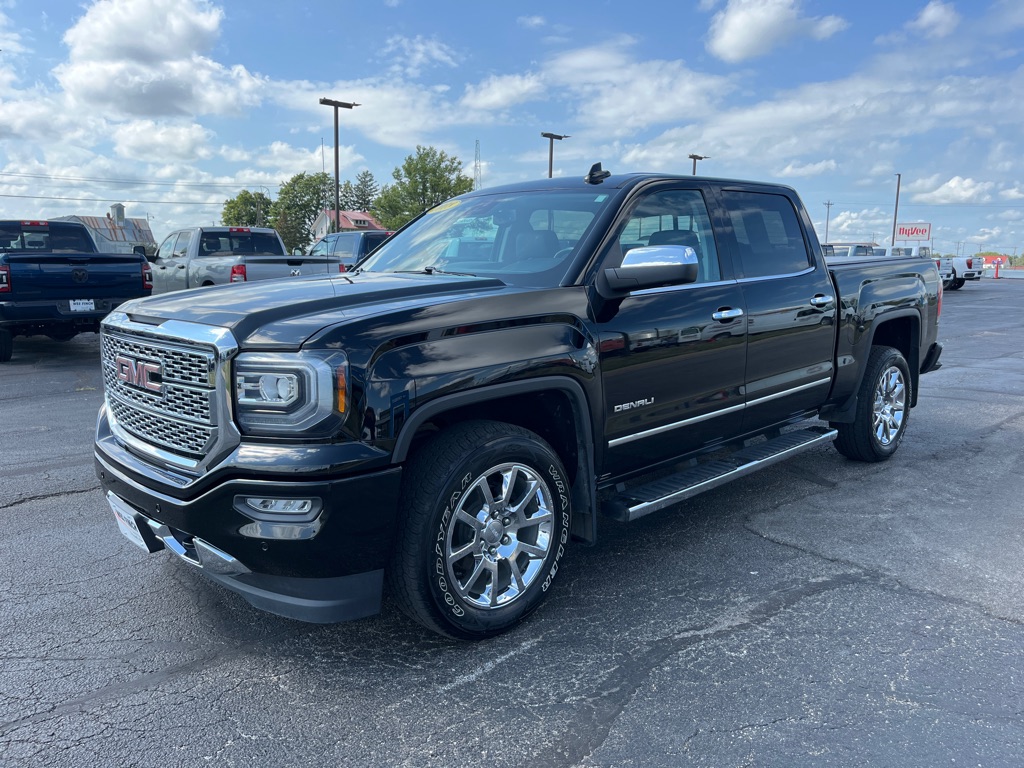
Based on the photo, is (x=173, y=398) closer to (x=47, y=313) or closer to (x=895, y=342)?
(x=895, y=342)

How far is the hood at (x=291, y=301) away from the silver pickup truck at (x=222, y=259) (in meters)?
8.76

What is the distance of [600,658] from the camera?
118 inches

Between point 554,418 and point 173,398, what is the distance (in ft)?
4.97

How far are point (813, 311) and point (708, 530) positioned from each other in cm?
149

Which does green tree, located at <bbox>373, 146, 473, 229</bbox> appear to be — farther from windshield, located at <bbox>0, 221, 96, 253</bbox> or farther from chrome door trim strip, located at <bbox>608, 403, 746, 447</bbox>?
chrome door trim strip, located at <bbox>608, 403, 746, 447</bbox>

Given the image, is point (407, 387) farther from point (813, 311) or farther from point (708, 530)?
point (813, 311)

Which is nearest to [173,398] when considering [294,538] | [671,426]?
[294,538]

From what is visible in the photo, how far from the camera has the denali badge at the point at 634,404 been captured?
3535mm

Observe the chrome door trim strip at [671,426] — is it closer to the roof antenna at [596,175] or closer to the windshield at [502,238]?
the windshield at [502,238]

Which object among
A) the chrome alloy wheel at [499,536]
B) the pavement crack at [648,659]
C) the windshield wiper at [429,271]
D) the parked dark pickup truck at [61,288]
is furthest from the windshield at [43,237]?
the pavement crack at [648,659]

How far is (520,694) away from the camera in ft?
9.12

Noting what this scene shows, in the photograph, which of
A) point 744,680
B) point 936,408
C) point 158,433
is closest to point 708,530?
point 744,680

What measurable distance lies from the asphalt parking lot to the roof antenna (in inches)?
74.6

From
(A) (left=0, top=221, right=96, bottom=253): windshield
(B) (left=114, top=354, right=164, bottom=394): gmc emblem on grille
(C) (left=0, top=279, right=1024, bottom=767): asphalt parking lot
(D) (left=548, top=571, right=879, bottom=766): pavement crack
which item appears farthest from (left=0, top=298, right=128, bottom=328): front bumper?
(D) (left=548, top=571, right=879, bottom=766): pavement crack
